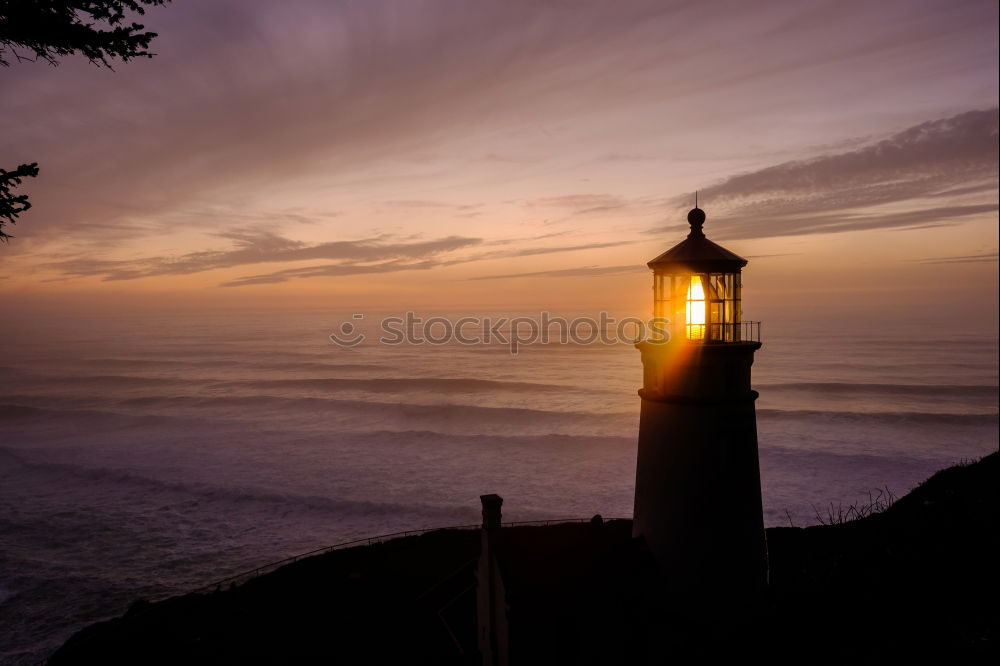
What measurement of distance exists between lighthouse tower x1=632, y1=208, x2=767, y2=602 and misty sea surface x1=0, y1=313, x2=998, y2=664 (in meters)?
16.5

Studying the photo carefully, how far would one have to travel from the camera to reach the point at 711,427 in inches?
328

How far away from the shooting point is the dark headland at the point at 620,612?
684cm

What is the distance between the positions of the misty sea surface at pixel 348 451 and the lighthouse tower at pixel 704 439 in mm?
16469

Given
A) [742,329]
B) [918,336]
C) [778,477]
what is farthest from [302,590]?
[918,336]

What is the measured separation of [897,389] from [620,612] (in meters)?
52.0

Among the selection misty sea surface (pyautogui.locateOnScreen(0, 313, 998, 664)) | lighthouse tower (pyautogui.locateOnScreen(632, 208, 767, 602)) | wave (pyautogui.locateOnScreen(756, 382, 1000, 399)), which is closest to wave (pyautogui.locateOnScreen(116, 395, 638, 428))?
misty sea surface (pyautogui.locateOnScreen(0, 313, 998, 664))

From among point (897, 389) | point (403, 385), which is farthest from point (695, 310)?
point (403, 385)

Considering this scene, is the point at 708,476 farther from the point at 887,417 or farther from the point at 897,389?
the point at 897,389

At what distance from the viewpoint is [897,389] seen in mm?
49031

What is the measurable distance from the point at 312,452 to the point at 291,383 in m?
28.7

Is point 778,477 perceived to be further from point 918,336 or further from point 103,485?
point 918,336

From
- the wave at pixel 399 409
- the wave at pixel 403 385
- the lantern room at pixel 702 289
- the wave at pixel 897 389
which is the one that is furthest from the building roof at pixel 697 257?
the wave at pixel 897 389

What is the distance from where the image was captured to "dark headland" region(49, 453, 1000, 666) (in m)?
6.84

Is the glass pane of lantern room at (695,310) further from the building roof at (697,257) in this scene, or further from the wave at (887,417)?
the wave at (887,417)
